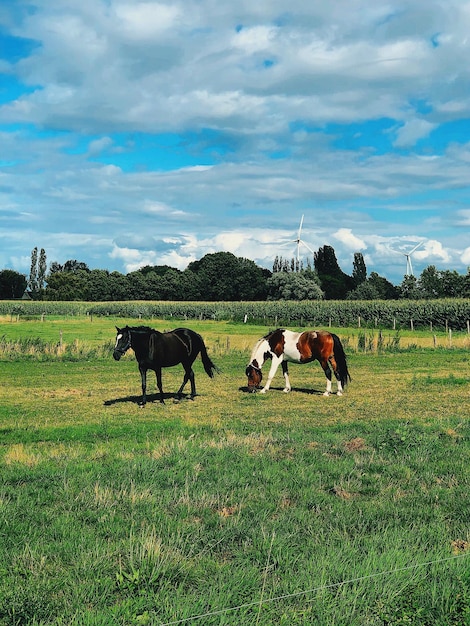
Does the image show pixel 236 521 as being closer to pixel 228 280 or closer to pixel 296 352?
pixel 296 352

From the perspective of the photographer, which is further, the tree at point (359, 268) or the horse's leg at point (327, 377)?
the tree at point (359, 268)

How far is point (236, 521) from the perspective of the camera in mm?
5582

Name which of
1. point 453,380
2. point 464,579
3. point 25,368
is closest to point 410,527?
point 464,579

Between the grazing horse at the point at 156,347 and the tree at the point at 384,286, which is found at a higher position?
the tree at the point at 384,286

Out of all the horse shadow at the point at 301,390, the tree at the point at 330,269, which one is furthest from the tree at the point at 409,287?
the horse shadow at the point at 301,390

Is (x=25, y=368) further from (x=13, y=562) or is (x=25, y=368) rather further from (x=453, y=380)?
(x=13, y=562)

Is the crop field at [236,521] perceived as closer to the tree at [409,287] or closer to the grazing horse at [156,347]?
the grazing horse at [156,347]

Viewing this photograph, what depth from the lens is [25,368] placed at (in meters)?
23.0

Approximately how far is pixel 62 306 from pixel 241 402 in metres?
75.3

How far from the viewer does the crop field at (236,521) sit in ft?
13.4

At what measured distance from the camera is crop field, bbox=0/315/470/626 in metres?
4.08

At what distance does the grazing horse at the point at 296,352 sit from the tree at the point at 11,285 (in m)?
129

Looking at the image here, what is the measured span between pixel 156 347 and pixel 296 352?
453 cm

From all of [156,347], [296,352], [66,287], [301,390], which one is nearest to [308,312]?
[301,390]
